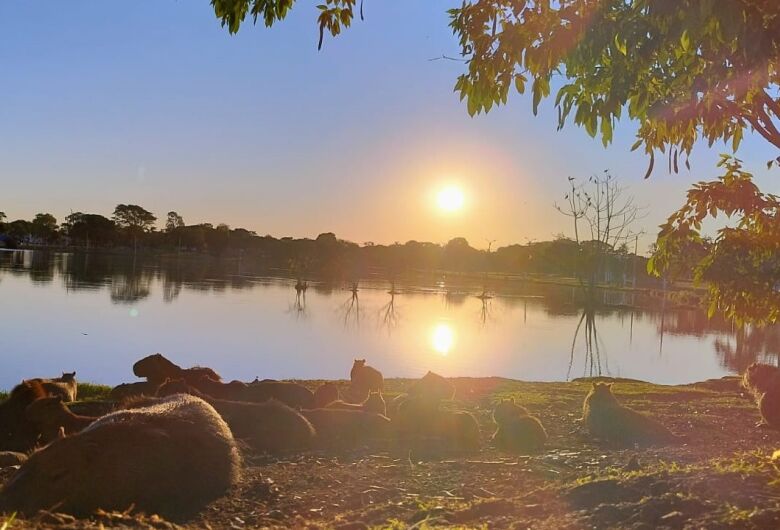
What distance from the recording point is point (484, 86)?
15.0 ft

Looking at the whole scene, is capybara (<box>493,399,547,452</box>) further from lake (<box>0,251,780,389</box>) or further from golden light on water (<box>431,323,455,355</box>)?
golden light on water (<box>431,323,455,355</box>)

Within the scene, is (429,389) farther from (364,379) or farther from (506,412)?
(364,379)

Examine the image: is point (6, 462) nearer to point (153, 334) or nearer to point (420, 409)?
point (420, 409)

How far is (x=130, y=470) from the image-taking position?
5070mm

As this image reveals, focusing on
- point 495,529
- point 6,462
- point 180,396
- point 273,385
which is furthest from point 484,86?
point 273,385

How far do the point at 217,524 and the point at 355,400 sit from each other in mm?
7765

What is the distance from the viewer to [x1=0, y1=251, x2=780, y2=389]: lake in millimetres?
25047

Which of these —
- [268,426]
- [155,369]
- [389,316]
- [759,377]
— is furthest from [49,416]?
[389,316]

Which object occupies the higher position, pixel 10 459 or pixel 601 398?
pixel 601 398

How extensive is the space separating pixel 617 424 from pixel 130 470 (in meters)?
6.44

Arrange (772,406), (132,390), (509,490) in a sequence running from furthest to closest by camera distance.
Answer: (132,390), (772,406), (509,490)

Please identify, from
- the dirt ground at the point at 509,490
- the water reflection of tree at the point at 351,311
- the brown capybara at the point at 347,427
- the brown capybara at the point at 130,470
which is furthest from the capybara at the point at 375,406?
the water reflection of tree at the point at 351,311

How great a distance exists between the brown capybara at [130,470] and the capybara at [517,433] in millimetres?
3627

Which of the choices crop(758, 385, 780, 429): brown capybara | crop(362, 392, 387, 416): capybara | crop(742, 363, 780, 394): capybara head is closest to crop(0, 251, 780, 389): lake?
crop(742, 363, 780, 394): capybara head
